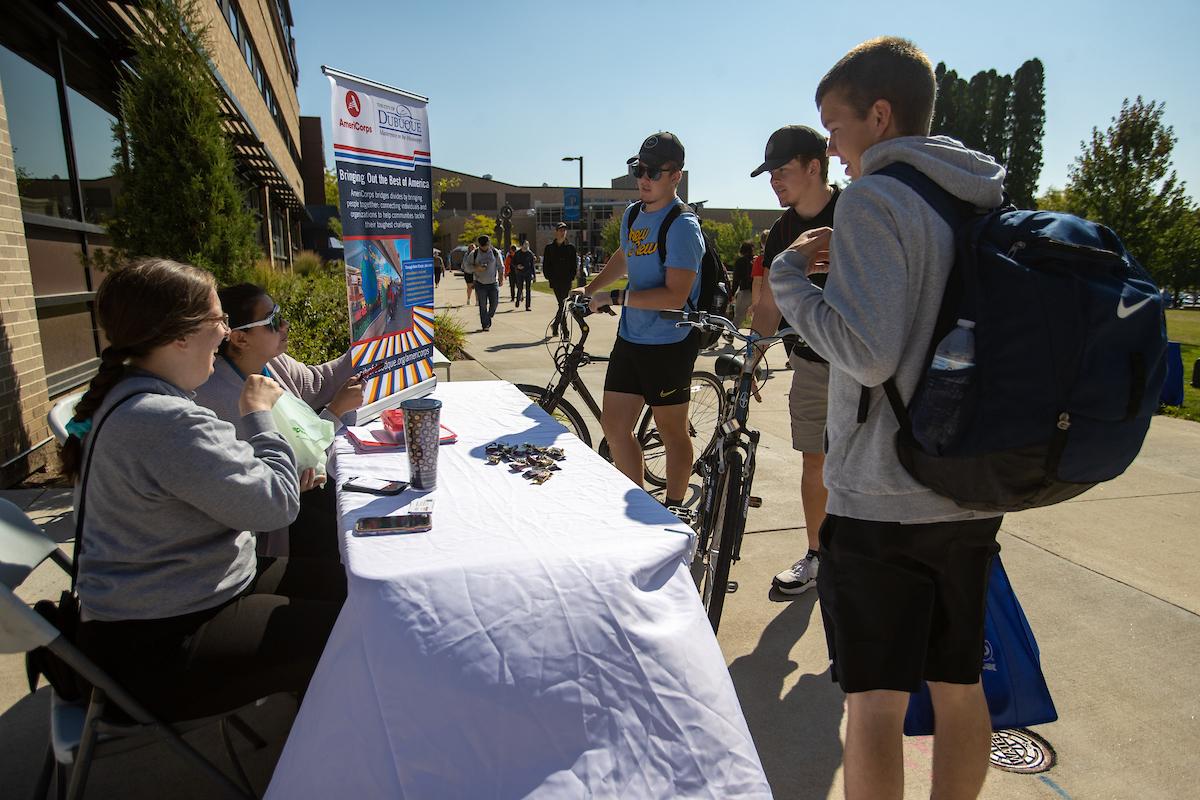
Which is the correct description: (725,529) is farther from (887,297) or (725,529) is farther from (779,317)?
(887,297)

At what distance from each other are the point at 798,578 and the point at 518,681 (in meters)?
2.33

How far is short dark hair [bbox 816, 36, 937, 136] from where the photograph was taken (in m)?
1.62

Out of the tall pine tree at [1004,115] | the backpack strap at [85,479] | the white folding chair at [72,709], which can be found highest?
the tall pine tree at [1004,115]

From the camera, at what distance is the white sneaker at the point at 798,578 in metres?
3.40

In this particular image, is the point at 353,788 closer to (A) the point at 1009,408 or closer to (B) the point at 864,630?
(B) the point at 864,630

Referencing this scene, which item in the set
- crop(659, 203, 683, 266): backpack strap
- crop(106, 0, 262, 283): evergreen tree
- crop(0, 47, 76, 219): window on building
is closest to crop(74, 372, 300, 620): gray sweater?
crop(659, 203, 683, 266): backpack strap

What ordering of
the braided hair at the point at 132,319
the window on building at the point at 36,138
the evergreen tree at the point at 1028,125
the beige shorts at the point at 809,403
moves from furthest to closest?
1. the evergreen tree at the point at 1028,125
2. the window on building at the point at 36,138
3. the beige shorts at the point at 809,403
4. the braided hair at the point at 132,319

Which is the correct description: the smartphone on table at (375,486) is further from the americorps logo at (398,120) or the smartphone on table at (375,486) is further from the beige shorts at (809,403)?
the beige shorts at (809,403)

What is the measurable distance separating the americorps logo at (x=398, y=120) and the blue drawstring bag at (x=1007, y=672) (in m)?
2.76

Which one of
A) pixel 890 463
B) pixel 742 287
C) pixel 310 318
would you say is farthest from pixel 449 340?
pixel 890 463

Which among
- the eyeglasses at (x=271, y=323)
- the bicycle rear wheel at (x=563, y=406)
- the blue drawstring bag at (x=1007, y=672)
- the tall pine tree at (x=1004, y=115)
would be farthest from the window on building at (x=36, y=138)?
the tall pine tree at (x=1004, y=115)

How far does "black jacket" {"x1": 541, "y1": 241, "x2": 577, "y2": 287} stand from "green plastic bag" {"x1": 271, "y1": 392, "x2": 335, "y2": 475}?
1280 centimetres

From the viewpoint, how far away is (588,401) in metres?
4.62

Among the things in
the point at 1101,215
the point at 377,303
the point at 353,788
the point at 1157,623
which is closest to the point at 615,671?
the point at 353,788
